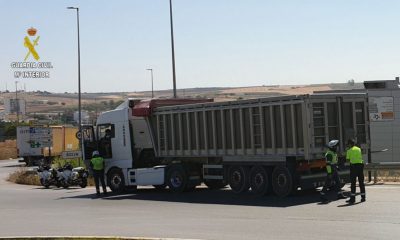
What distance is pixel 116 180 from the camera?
75.6ft

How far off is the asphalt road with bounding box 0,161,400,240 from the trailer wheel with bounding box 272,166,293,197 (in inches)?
11.8

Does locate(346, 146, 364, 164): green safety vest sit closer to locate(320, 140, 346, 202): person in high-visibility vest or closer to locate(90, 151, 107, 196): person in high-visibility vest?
locate(320, 140, 346, 202): person in high-visibility vest

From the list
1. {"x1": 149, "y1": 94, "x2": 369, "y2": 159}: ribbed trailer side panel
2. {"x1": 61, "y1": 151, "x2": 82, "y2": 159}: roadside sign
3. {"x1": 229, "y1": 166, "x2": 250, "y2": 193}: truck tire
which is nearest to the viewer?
{"x1": 149, "y1": 94, "x2": 369, "y2": 159}: ribbed trailer side panel

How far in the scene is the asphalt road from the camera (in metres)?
11.6

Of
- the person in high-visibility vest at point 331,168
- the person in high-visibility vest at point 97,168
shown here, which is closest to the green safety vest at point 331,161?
the person in high-visibility vest at point 331,168

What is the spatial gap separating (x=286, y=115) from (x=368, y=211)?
4.25 m

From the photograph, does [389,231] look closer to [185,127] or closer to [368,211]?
[368,211]

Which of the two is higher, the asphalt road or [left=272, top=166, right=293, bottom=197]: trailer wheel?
[left=272, top=166, right=293, bottom=197]: trailer wheel

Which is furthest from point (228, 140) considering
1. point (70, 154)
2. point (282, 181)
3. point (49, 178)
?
point (49, 178)

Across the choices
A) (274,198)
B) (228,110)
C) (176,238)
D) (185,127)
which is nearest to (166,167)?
(185,127)

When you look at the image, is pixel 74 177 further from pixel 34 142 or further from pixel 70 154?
pixel 34 142

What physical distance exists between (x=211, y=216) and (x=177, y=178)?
6.74 meters

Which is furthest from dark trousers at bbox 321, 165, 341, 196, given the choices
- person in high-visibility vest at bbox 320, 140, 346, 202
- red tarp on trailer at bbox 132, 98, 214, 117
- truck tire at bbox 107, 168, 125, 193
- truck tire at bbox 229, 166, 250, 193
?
truck tire at bbox 107, 168, 125, 193

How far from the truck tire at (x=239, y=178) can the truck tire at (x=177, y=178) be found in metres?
1.99
